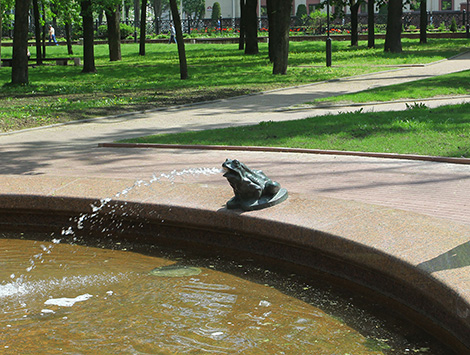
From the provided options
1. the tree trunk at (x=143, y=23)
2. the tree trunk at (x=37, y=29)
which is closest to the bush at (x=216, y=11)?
the tree trunk at (x=143, y=23)

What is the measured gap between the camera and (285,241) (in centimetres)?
509

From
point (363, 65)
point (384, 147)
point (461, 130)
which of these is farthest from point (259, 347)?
point (363, 65)

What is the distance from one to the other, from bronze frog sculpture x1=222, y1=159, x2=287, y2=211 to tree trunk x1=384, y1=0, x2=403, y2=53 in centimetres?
2774

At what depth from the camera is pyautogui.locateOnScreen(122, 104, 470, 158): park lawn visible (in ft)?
A: 32.9

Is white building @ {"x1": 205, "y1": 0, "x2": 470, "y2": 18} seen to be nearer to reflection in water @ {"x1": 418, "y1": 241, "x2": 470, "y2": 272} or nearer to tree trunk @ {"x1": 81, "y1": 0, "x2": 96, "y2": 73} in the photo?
tree trunk @ {"x1": 81, "y1": 0, "x2": 96, "y2": 73}

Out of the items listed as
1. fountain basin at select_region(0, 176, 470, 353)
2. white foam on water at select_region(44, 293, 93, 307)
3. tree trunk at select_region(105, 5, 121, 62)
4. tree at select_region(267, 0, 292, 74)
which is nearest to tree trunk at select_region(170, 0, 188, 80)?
tree at select_region(267, 0, 292, 74)

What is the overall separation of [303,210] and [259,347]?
63.7 inches

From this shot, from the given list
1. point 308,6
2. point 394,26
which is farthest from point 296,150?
point 308,6

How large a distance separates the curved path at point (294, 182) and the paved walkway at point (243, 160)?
0.06ft

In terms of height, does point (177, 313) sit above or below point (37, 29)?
below

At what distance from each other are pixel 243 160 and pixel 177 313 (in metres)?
5.56

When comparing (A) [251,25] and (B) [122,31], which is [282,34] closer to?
(A) [251,25]

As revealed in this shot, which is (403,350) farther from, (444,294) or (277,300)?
(277,300)

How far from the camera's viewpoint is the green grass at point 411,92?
646 inches
